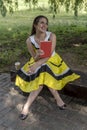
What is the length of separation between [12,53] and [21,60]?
1.48 ft

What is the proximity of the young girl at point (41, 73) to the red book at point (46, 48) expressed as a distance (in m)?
0.04

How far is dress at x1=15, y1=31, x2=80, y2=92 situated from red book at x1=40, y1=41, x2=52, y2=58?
11cm

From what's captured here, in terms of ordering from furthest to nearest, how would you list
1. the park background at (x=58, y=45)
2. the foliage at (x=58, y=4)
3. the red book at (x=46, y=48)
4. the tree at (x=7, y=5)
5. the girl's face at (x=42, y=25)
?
the foliage at (x=58, y=4) < the tree at (x=7, y=5) < the park background at (x=58, y=45) < the girl's face at (x=42, y=25) < the red book at (x=46, y=48)

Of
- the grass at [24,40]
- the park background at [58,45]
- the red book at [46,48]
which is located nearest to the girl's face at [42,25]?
the red book at [46,48]

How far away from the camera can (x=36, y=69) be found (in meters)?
3.78

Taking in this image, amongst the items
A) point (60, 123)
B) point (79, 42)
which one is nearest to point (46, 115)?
point (60, 123)

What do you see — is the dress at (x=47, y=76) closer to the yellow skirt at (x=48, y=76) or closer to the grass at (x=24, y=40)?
the yellow skirt at (x=48, y=76)

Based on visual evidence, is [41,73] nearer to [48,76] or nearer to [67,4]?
[48,76]

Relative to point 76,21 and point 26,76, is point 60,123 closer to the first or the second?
point 26,76

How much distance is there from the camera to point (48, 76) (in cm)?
375

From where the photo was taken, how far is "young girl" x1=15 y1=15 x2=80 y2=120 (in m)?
3.75

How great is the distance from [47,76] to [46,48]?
35 cm

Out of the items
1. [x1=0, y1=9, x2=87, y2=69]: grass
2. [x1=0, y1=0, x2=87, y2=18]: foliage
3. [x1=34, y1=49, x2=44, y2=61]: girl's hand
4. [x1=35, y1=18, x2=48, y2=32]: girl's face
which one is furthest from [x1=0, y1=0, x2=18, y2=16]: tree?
[x1=34, y1=49, x2=44, y2=61]: girl's hand

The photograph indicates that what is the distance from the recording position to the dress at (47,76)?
3.74 meters
